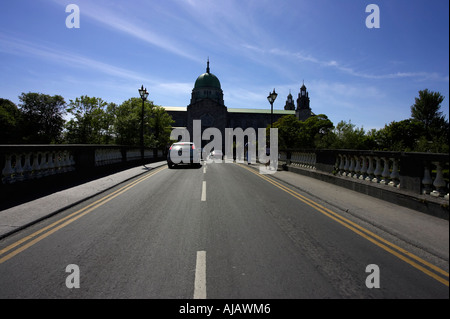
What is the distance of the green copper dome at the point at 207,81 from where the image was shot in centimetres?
8281

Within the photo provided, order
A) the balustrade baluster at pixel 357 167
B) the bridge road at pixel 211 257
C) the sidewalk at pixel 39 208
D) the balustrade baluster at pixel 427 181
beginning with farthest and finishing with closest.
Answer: the balustrade baluster at pixel 357 167
the balustrade baluster at pixel 427 181
the sidewalk at pixel 39 208
the bridge road at pixel 211 257

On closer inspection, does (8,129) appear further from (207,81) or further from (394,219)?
(394,219)

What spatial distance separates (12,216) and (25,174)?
277 cm

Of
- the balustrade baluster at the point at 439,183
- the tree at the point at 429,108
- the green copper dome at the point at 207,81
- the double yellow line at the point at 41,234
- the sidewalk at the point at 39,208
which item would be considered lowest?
the double yellow line at the point at 41,234

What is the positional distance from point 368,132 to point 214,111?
42355mm

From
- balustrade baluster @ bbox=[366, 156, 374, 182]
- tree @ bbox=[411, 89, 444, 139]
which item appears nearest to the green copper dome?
tree @ bbox=[411, 89, 444, 139]

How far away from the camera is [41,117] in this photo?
219ft

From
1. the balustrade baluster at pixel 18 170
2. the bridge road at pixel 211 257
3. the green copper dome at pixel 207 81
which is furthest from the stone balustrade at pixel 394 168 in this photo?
the green copper dome at pixel 207 81

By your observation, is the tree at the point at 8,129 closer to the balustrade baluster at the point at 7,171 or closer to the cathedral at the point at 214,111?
the cathedral at the point at 214,111

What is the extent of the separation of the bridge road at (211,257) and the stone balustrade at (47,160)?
2599mm

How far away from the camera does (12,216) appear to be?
5.74 m

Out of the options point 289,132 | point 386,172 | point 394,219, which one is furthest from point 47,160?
point 289,132

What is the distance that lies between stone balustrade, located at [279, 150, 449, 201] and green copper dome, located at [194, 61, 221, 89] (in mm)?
74656

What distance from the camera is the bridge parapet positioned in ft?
18.5
